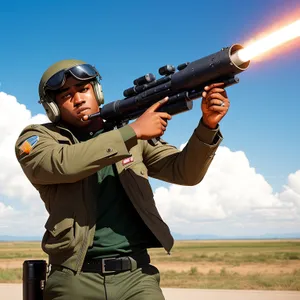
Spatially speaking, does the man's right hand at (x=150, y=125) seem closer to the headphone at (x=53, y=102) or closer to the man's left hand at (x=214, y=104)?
the man's left hand at (x=214, y=104)

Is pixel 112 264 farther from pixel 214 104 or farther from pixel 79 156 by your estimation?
pixel 214 104

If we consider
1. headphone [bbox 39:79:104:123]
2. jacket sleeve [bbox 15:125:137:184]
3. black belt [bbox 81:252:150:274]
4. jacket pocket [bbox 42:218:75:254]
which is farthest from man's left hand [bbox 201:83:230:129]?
jacket pocket [bbox 42:218:75:254]

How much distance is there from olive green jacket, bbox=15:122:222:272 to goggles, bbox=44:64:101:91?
0.38m

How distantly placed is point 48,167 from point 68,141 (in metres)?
0.48

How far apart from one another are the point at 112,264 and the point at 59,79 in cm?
173

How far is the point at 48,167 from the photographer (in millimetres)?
4246

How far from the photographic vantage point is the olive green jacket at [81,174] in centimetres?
412

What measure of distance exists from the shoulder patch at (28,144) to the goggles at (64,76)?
543mm

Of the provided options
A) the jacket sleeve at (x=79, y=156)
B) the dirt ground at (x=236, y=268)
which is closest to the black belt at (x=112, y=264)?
the jacket sleeve at (x=79, y=156)

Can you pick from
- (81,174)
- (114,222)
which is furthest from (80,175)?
(114,222)

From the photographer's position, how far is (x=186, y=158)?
4.81 m

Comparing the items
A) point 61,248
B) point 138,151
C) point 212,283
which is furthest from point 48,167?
point 212,283

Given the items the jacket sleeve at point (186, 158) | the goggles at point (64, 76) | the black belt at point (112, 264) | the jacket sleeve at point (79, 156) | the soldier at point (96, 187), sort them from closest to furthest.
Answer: the jacket sleeve at point (79, 156), the soldier at point (96, 187), the black belt at point (112, 264), the jacket sleeve at point (186, 158), the goggles at point (64, 76)

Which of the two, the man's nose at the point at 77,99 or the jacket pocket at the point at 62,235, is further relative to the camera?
the man's nose at the point at 77,99
